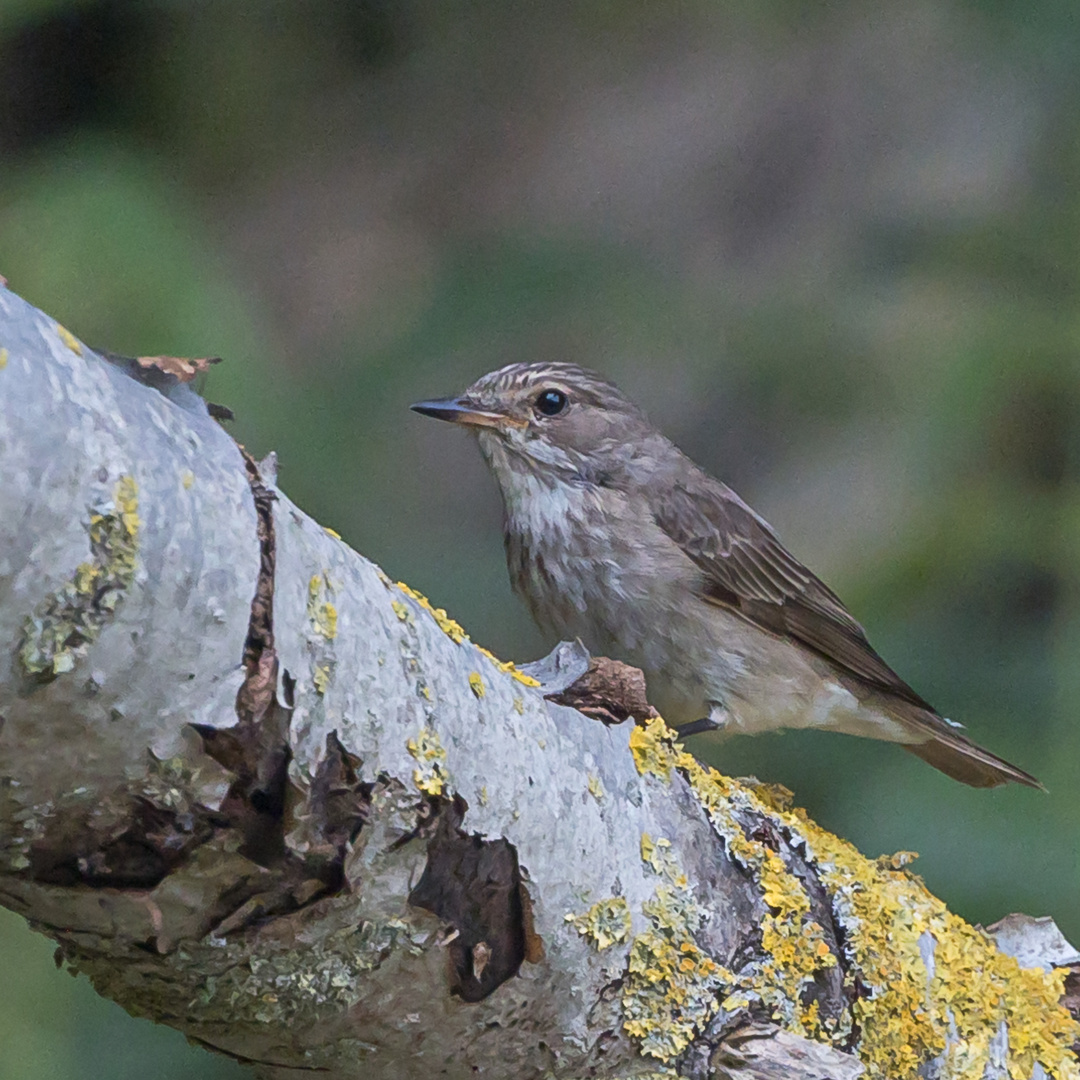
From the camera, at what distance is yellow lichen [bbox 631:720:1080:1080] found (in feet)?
6.55

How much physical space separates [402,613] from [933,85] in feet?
15.3

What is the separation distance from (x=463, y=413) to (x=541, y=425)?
226mm

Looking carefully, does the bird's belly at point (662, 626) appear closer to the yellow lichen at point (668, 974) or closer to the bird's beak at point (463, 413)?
the bird's beak at point (463, 413)

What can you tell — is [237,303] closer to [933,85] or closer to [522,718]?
[522,718]

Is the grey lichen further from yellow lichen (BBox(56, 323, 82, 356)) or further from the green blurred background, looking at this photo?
the green blurred background

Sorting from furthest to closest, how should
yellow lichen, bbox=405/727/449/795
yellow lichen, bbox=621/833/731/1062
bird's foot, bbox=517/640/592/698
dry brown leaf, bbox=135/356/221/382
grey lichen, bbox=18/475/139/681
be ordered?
bird's foot, bbox=517/640/592/698 < yellow lichen, bbox=621/833/731/1062 < yellow lichen, bbox=405/727/449/795 < dry brown leaf, bbox=135/356/221/382 < grey lichen, bbox=18/475/139/681

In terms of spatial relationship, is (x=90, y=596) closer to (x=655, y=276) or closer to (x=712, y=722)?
(x=712, y=722)

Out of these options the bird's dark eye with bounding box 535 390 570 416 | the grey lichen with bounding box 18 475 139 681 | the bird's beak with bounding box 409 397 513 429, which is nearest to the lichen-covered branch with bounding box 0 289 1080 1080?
the grey lichen with bounding box 18 475 139 681

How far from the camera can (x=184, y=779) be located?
123cm

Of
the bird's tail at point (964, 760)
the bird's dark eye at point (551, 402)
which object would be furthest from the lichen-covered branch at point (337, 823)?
the bird's dark eye at point (551, 402)

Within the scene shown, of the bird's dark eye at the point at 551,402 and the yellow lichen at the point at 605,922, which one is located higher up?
the bird's dark eye at the point at 551,402

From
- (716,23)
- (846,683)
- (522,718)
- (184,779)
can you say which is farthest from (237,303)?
(716,23)

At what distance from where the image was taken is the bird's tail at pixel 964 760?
323 centimetres

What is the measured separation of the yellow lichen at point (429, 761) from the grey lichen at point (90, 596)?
0.43 m
